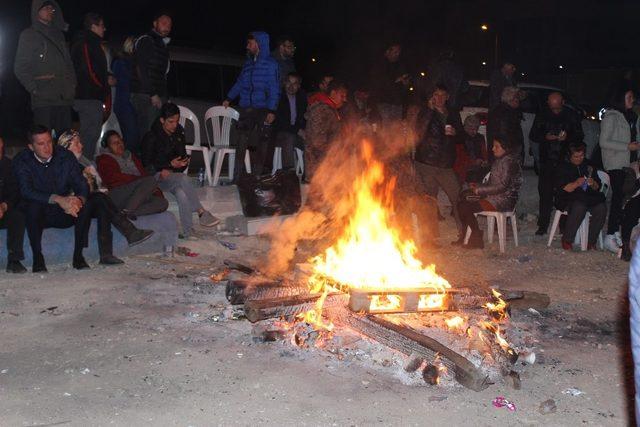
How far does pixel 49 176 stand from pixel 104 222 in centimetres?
77

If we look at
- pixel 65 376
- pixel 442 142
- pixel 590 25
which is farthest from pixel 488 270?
pixel 590 25

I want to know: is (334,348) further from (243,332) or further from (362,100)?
(362,100)

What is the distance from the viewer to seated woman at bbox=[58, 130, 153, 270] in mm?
8117

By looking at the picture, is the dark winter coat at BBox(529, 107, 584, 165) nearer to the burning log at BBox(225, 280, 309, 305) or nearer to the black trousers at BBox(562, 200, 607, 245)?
the black trousers at BBox(562, 200, 607, 245)

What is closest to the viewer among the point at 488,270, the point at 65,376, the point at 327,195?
the point at 65,376

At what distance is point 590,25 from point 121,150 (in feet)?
92.6

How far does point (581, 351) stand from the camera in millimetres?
5785

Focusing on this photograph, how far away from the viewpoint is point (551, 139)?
10906 mm

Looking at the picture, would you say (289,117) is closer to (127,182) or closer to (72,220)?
(127,182)

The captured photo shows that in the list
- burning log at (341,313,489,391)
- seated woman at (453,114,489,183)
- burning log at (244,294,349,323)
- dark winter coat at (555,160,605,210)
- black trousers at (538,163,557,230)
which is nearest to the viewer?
burning log at (341,313,489,391)

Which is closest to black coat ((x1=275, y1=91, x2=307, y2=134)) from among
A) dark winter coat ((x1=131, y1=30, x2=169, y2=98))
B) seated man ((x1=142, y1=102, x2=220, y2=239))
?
dark winter coat ((x1=131, y1=30, x2=169, y2=98))

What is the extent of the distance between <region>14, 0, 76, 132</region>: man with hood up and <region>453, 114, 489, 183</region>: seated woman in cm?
563

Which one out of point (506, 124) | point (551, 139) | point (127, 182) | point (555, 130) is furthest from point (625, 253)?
point (127, 182)

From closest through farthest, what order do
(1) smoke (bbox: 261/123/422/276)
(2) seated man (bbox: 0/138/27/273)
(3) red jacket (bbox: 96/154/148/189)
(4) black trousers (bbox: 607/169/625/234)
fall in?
(2) seated man (bbox: 0/138/27/273), (1) smoke (bbox: 261/123/422/276), (3) red jacket (bbox: 96/154/148/189), (4) black trousers (bbox: 607/169/625/234)
